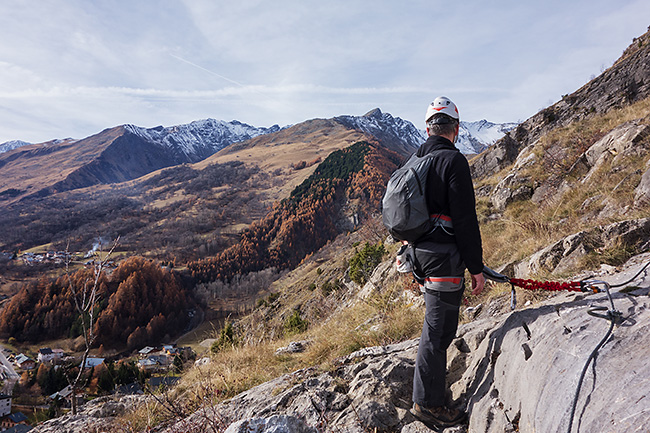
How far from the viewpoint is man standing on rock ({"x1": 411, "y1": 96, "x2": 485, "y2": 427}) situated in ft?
8.13

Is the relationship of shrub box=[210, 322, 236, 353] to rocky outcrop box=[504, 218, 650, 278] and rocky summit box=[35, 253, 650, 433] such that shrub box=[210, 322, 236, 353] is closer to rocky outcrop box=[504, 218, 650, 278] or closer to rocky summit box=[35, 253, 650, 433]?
rocky summit box=[35, 253, 650, 433]

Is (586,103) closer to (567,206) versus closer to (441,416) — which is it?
(567,206)

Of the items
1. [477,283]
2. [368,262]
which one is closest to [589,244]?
[477,283]

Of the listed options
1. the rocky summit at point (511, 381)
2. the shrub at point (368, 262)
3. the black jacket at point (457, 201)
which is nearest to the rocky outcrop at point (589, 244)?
the rocky summit at point (511, 381)

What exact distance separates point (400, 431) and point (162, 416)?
3303mm

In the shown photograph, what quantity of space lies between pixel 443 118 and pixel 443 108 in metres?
0.10

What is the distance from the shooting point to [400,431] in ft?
8.63

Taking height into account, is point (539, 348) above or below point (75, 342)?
above

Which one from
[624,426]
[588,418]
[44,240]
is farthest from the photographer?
[44,240]

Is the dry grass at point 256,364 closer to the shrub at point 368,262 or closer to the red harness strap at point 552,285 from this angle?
the red harness strap at point 552,285

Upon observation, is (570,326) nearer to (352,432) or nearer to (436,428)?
(436,428)

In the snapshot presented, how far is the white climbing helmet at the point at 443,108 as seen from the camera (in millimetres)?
2822

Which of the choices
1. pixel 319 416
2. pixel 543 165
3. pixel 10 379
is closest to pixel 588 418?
pixel 319 416

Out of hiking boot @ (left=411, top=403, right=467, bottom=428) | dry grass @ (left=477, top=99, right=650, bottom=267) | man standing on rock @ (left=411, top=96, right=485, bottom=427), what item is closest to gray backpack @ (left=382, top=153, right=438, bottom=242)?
man standing on rock @ (left=411, top=96, right=485, bottom=427)
